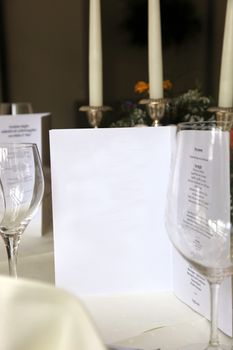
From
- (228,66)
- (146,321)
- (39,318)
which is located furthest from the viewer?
(228,66)

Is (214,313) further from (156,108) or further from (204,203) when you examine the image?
(156,108)

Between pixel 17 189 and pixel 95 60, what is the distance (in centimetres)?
42

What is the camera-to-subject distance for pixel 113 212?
690 millimetres

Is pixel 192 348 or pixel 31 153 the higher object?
pixel 31 153

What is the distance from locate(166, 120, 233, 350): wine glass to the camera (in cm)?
52

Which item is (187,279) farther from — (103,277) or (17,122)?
(17,122)

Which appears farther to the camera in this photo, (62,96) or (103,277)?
(62,96)

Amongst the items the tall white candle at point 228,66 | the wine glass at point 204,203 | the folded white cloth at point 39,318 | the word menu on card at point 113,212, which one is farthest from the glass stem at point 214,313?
the tall white candle at point 228,66

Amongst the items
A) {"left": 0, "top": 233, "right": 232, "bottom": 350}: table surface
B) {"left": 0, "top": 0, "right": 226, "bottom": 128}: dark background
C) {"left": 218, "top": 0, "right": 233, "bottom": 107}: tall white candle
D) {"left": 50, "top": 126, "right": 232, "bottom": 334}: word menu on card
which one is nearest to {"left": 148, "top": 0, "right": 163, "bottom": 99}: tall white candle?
{"left": 218, "top": 0, "right": 233, "bottom": 107}: tall white candle

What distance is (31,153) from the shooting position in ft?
2.31

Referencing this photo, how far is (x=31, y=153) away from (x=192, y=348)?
1.07ft

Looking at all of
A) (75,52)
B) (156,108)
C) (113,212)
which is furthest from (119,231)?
(75,52)

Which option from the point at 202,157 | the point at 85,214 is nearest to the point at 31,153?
the point at 85,214

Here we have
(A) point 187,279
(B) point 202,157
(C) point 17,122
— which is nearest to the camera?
(B) point 202,157
